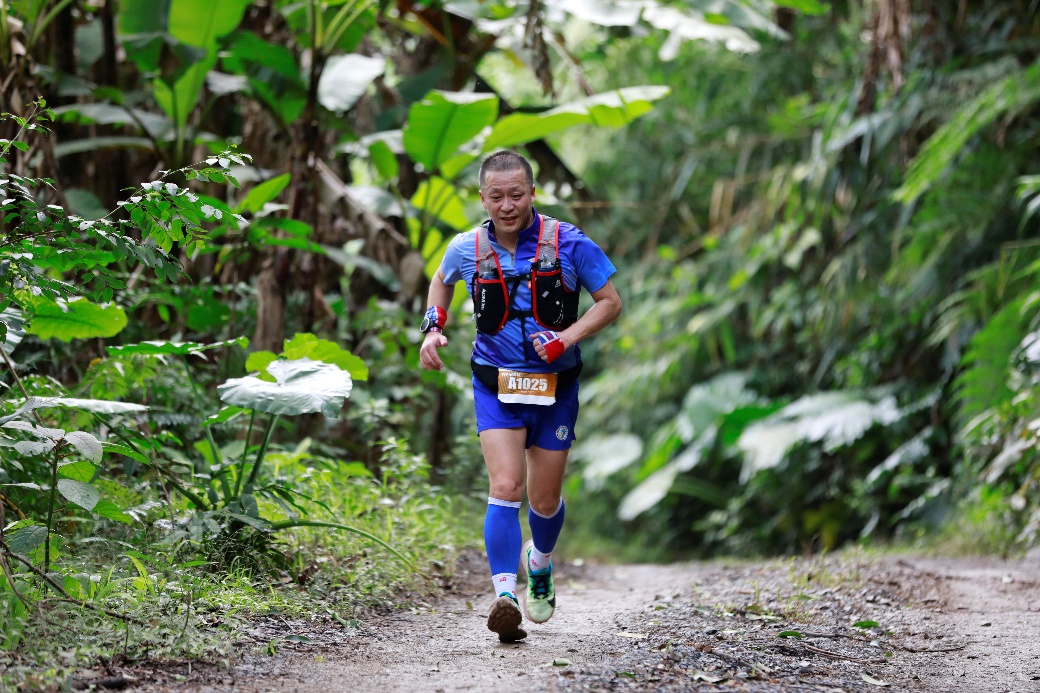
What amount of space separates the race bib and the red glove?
0.13m

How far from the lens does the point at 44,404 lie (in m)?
3.42

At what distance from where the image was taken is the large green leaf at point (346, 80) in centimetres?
719

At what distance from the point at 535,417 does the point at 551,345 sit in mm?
356

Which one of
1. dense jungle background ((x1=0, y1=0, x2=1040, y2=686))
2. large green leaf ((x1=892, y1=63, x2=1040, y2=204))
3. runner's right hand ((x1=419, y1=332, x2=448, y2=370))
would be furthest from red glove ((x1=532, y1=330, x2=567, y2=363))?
large green leaf ((x1=892, y1=63, x2=1040, y2=204))

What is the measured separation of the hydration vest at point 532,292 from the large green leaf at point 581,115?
2905mm

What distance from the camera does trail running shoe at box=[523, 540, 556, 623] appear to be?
4195mm

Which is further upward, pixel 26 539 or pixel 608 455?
pixel 26 539

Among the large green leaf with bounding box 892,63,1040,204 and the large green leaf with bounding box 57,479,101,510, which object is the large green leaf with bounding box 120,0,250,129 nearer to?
the large green leaf with bounding box 57,479,101,510

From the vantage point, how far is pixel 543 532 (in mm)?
4227

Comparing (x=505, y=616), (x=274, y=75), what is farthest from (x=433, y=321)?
(x=274, y=75)

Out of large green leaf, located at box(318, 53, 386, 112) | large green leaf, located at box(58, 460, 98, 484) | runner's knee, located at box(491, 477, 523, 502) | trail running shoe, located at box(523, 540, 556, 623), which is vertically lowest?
trail running shoe, located at box(523, 540, 556, 623)

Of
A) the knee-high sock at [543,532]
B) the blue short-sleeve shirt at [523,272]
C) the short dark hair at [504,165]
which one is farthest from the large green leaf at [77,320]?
the knee-high sock at [543,532]

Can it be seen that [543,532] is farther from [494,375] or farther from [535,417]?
[494,375]

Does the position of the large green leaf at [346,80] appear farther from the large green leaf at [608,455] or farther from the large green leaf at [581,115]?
the large green leaf at [608,455]
